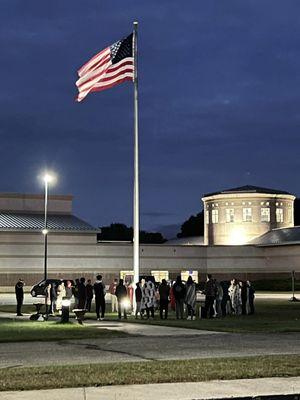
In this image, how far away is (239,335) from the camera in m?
22.1

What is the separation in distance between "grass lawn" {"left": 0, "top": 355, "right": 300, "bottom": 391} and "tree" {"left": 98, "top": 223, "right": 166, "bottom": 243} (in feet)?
433

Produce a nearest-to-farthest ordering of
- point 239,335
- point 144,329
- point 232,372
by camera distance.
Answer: point 232,372 → point 239,335 → point 144,329

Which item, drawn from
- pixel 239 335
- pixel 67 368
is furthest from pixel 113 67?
pixel 67 368

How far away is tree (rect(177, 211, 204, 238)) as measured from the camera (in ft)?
474

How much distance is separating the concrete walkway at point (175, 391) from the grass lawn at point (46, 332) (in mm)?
9954

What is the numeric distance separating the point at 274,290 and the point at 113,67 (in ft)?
154

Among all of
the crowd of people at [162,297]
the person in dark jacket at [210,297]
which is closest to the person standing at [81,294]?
the crowd of people at [162,297]

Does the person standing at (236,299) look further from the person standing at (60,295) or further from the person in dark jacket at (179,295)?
the person standing at (60,295)

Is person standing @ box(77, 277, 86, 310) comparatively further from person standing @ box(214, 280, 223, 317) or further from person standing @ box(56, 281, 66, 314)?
person standing @ box(214, 280, 223, 317)

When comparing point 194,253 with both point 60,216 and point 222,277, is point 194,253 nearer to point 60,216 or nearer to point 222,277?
point 222,277

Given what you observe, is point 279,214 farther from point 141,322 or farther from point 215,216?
point 141,322

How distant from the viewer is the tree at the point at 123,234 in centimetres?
14949

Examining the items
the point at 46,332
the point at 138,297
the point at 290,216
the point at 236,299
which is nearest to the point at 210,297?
the point at 138,297

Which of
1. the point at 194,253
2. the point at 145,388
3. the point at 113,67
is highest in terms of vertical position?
the point at 113,67
